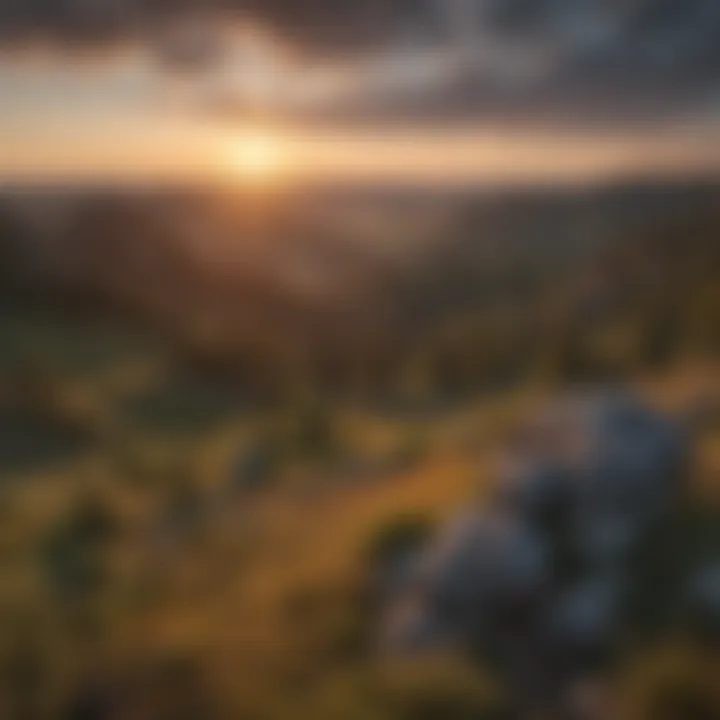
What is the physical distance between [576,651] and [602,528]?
11 centimetres

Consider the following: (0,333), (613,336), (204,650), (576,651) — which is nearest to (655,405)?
(613,336)

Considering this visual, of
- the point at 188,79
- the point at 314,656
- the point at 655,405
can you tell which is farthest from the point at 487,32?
the point at 314,656

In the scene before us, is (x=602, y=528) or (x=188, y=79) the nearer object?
(x=602, y=528)

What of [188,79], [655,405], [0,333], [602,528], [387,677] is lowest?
[387,677]

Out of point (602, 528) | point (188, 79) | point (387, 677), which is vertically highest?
point (188, 79)

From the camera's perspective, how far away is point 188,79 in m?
1.13

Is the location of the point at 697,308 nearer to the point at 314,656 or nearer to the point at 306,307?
the point at 306,307

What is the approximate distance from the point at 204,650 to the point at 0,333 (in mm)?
376

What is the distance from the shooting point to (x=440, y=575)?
996 millimetres

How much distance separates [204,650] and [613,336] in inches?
19.2

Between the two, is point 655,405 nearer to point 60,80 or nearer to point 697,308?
point 697,308

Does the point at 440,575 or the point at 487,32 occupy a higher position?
the point at 487,32

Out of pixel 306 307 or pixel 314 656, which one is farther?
pixel 306 307

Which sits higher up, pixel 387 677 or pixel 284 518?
pixel 284 518
